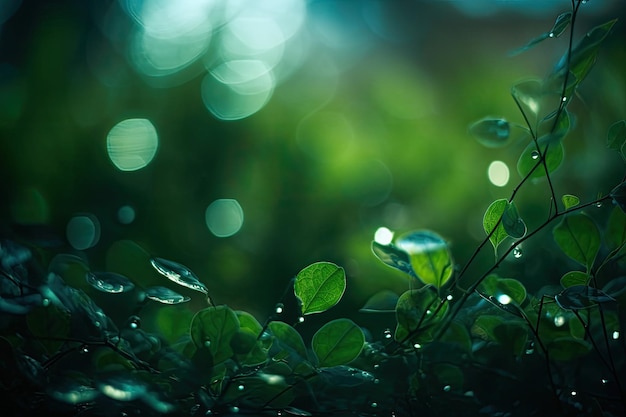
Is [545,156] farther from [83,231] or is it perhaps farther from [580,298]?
[83,231]

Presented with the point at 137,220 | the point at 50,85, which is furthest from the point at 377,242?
the point at 50,85

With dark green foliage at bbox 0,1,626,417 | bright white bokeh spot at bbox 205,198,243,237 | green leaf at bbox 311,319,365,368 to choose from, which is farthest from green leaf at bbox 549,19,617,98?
bright white bokeh spot at bbox 205,198,243,237

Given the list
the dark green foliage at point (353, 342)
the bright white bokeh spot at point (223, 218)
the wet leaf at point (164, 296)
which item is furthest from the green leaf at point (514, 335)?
the bright white bokeh spot at point (223, 218)

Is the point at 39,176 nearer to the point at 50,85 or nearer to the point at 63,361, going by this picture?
the point at 50,85

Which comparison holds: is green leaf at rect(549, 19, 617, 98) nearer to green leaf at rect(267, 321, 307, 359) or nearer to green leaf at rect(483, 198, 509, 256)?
green leaf at rect(483, 198, 509, 256)

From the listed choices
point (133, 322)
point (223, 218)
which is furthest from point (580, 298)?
point (223, 218)

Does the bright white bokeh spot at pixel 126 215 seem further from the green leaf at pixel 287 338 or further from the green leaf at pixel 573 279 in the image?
the green leaf at pixel 573 279
